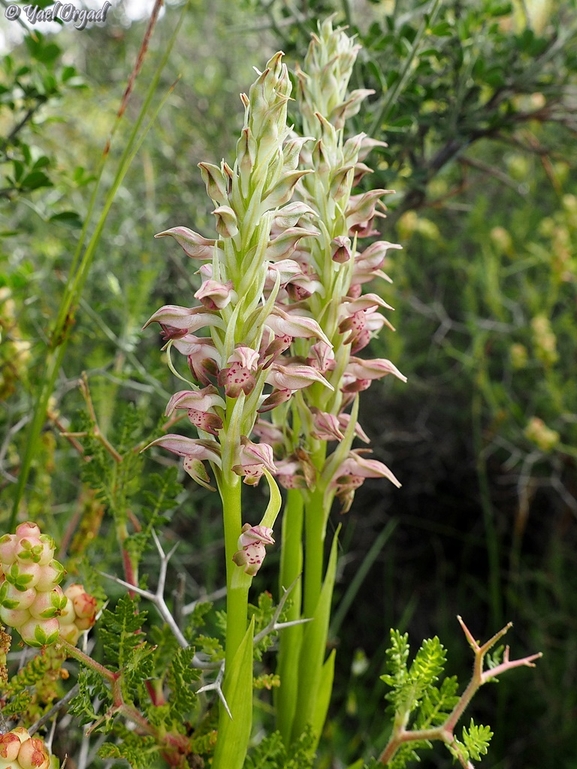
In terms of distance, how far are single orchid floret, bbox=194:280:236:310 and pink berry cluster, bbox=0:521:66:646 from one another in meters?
0.20

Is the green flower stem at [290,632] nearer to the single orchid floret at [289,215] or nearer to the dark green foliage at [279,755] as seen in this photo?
the dark green foliage at [279,755]

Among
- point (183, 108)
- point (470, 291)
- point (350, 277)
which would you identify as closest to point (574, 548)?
point (470, 291)

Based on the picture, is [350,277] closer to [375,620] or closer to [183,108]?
[375,620]

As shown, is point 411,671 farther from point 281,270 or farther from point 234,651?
point 281,270

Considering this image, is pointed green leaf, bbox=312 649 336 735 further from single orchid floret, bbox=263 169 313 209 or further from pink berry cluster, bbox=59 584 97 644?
single orchid floret, bbox=263 169 313 209

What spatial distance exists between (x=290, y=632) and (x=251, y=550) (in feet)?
0.58

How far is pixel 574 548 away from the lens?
2.00 m

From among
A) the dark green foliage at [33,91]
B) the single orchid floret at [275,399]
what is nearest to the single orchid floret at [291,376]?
the single orchid floret at [275,399]

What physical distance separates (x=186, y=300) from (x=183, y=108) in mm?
900

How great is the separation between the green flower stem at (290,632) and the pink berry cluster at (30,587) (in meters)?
0.23

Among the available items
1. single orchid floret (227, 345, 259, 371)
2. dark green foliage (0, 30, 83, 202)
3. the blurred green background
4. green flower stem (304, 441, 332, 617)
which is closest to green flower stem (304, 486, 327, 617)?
green flower stem (304, 441, 332, 617)

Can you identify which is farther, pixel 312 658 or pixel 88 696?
pixel 312 658

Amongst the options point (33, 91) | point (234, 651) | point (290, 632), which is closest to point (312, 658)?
point (290, 632)

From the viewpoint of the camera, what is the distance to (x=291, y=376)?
508mm
